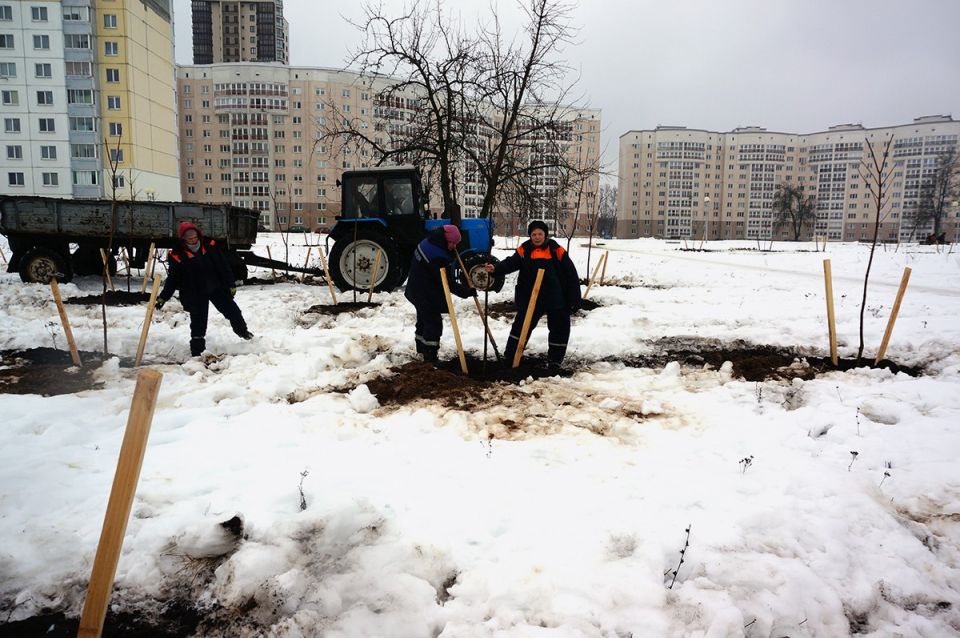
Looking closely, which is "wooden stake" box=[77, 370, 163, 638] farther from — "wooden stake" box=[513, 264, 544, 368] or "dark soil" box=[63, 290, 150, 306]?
"dark soil" box=[63, 290, 150, 306]

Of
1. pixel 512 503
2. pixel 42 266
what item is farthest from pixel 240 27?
pixel 512 503

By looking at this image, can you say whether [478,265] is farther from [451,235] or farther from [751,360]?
[751,360]

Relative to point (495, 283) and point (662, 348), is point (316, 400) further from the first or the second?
point (495, 283)

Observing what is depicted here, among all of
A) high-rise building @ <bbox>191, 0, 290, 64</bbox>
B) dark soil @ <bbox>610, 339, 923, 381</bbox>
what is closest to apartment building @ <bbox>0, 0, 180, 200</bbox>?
dark soil @ <bbox>610, 339, 923, 381</bbox>

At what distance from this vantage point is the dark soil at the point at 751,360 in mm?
5234

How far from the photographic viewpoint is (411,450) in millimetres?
3445

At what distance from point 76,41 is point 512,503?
5742 cm

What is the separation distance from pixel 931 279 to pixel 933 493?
46.5ft

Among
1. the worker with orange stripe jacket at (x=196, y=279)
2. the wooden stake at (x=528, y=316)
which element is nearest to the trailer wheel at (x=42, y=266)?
the worker with orange stripe jacket at (x=196, y=279)

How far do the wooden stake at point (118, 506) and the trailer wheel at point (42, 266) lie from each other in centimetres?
1154

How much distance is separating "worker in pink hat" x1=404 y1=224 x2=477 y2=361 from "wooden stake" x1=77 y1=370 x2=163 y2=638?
4.06 metres

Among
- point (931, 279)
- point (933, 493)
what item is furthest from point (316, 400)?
point (931, 279)

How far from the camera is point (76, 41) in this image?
42.8m

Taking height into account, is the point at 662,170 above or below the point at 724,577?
above
